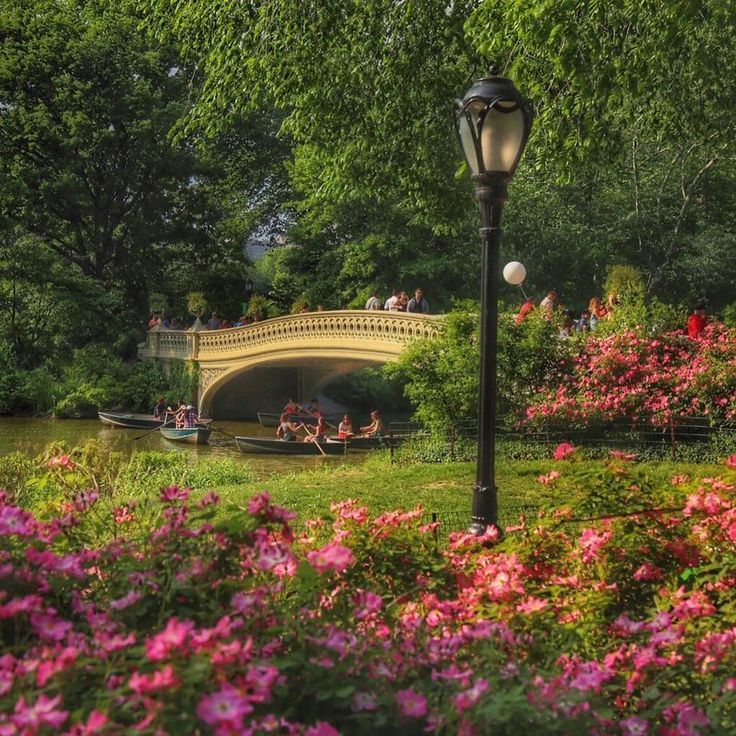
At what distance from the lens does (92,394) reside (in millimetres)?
30484

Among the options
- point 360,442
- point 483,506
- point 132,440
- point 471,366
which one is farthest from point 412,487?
point 132,440

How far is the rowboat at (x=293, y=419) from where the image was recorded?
2640 centimetres

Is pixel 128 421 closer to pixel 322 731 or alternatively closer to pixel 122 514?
pixel 122 514

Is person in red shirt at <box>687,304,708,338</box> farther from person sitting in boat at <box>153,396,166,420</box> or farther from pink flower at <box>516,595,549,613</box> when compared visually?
person sitting in boat at <box>153,396,166,420</box>

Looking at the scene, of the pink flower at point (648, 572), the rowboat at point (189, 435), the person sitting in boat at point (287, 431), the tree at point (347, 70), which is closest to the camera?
the pink flower at point (648, 572)

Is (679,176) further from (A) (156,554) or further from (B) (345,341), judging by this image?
(A) (156,554)

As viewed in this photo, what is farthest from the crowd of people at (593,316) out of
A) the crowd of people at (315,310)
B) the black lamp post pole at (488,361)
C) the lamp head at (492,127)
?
the lamp head at (492,127)

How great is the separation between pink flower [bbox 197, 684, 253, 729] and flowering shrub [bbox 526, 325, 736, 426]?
11808 millimetres

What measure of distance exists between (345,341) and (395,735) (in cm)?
2232

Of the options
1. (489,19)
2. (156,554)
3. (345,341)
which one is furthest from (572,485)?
(345,341)

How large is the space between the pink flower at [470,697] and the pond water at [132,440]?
1667 cm

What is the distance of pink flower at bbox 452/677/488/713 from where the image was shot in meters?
2.03

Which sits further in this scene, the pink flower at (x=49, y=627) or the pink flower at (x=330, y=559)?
the pink flower at (x=330, y=559)

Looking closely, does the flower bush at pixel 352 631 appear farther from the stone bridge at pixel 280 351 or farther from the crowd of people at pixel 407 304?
the crowd of people at pixel 407 304
